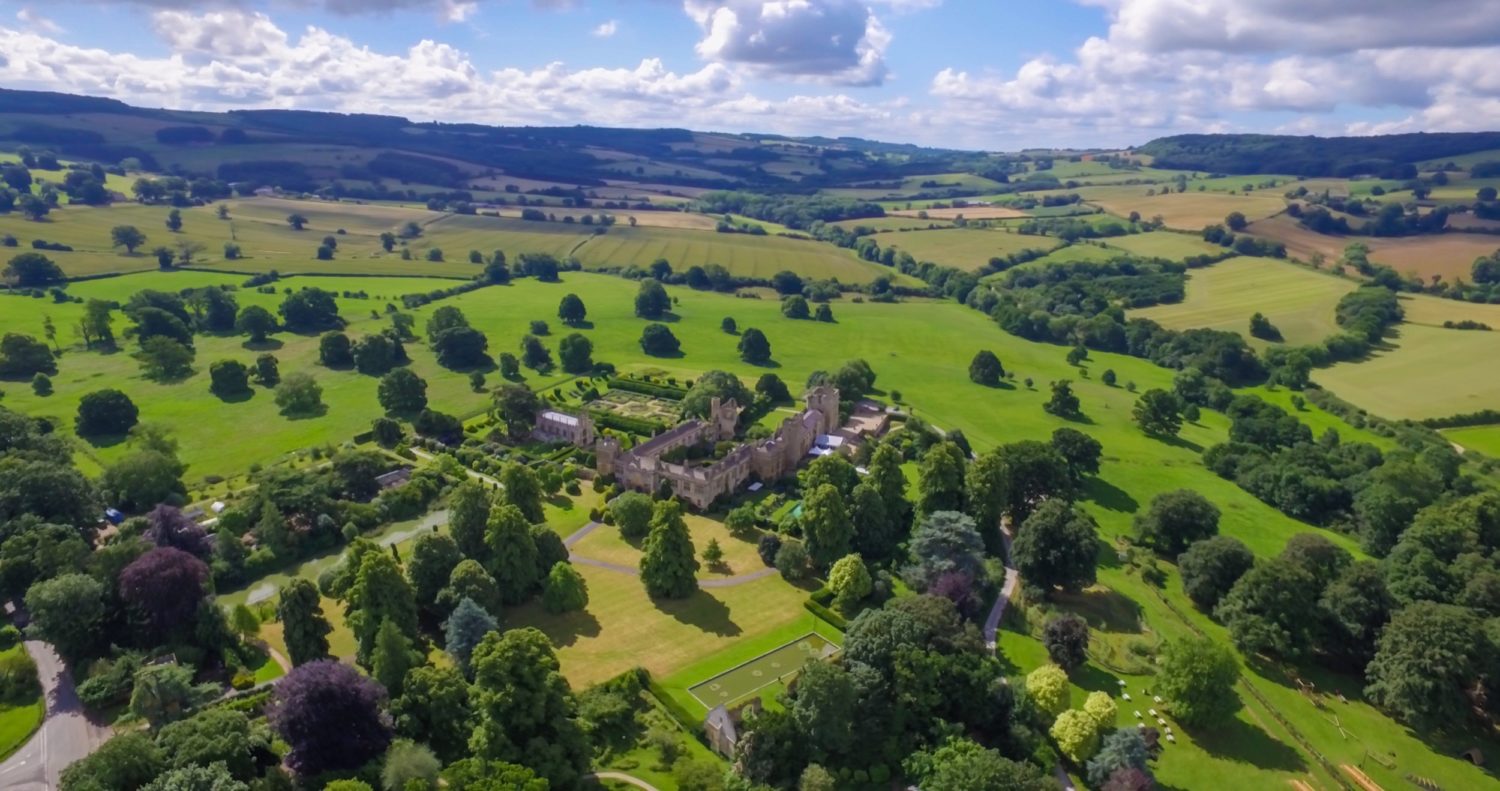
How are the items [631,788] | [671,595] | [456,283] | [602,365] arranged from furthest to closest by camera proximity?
1. [456,283]
2. [602,365]
3. [671,595]
4. [631,788]

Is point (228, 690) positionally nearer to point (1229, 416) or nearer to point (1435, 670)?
point (1435, 670)

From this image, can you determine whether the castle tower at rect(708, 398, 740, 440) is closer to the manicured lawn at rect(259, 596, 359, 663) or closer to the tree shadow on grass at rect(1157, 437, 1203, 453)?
the manicured lawn at rect(259, 596, 359, 663)

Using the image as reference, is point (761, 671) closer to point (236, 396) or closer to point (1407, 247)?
point (236, 396)

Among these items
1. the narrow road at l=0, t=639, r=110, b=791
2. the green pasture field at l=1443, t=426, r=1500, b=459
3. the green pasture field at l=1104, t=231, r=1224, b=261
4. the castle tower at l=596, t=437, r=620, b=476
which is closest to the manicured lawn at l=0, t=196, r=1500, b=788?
the green pasture field at l=1443, t=426, r=1500, b=459

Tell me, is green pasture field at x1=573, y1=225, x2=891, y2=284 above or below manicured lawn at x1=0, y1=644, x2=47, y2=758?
Answer: above

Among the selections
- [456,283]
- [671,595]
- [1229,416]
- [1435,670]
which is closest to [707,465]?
[671,595]

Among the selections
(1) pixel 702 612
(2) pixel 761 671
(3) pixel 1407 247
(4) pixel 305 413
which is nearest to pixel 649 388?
(4) pixel 305 413

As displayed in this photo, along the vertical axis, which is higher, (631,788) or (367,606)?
(367,606)
